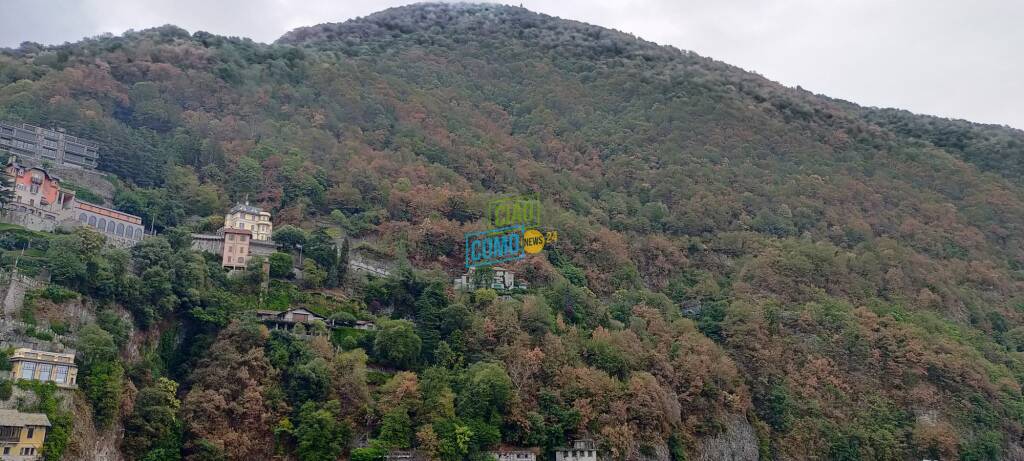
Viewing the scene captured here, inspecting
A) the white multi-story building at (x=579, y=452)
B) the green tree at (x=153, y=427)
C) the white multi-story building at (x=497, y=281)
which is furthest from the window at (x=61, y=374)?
the white multi-story building at (x=497, y=281)

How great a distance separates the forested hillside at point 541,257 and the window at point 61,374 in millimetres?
1248

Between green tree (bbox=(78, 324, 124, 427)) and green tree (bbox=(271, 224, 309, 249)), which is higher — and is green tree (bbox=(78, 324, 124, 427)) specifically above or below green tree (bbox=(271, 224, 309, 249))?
below

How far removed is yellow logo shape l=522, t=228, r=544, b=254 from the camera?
65062 millimetres

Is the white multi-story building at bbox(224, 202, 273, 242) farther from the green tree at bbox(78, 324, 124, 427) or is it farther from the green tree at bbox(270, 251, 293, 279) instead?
the green tree at bbox(78, 324, 124, 427)

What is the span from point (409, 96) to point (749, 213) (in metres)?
32.1

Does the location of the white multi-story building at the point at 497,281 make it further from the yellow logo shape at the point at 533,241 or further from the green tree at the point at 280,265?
the green tree at the point at 280,265

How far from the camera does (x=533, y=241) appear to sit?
66125mm

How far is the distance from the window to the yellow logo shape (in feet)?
107

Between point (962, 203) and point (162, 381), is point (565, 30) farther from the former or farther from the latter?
point (162, 381)

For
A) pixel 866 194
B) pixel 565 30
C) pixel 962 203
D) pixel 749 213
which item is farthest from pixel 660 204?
pixel 565 30

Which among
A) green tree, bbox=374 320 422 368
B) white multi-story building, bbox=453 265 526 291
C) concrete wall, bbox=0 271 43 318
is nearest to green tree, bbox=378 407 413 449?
green tree, bbox=374 320 422 368

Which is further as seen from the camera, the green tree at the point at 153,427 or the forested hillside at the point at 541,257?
the forested hillside at the point at 541,257

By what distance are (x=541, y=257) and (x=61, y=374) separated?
32304mm

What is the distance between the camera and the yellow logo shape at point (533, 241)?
65.1m
